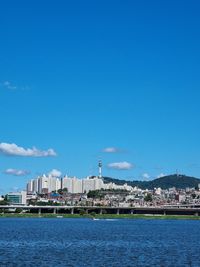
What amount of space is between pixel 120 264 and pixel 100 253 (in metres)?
10.6

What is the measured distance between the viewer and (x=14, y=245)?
72.4 meters

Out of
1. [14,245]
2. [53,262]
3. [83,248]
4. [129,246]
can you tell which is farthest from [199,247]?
[53,262]

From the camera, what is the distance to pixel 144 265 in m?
53.4

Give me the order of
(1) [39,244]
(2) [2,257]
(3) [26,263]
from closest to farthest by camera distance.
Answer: (3) [26,263], (2) [2,257], (1) [39,244]

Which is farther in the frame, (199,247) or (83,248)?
(199,247)

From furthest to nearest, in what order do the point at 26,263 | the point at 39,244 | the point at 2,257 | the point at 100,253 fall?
the point at 39,244
the point at 100,253
the point at 2,257
the point at 26,263

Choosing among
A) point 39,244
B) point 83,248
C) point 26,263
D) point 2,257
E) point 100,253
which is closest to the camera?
point 26,263

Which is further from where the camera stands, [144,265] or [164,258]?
[164,258]

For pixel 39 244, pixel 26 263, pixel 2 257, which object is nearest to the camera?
pixel 26 263

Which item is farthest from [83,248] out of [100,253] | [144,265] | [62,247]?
[144,265]

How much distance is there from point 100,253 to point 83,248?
705 centimetres

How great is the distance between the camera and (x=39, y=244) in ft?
248

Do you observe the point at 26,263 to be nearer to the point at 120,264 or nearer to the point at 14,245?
the point at 120,264

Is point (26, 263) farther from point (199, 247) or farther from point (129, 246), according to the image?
point (199, 247)
